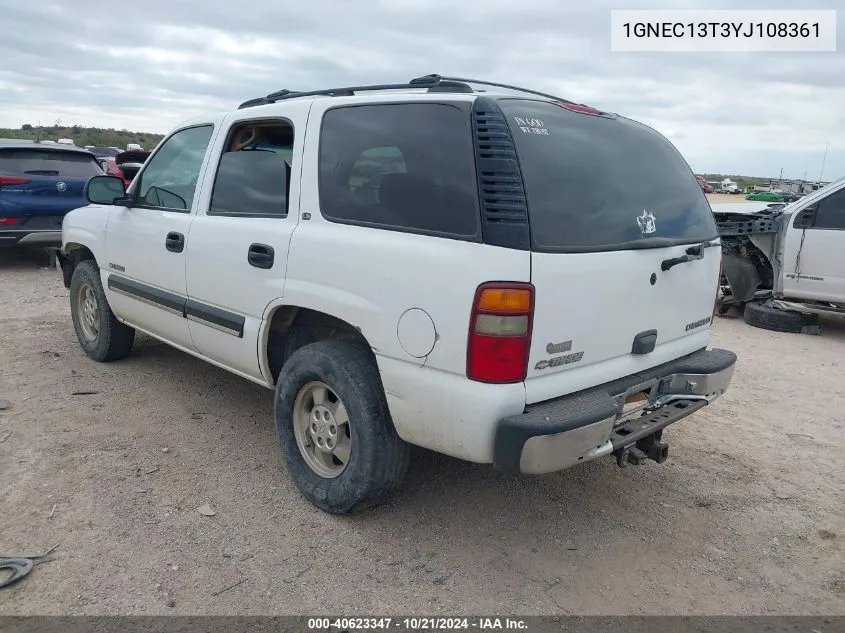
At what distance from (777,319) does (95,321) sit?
6932 mm

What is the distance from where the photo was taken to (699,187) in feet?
12.2

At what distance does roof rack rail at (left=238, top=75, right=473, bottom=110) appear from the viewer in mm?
3000

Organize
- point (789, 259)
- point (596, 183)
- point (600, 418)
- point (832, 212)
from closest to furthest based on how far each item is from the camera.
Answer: point (600, 418)
point (596, 183)
point (832, 212)
point (789, 259)

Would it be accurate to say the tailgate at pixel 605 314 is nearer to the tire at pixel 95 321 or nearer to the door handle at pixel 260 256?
the door handle at pixel 260 256

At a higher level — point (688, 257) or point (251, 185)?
point (251, 185)

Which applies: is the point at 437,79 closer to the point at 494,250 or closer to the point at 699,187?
the point at 494,250

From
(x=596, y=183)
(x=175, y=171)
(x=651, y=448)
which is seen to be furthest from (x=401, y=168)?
(x=175, y=171)

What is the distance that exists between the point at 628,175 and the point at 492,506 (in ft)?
5.73

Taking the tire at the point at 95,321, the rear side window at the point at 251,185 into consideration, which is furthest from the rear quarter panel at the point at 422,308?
the tire at the point at 95,321

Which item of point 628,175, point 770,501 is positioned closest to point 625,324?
point 628,175

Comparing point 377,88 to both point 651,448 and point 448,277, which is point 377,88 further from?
point 651,448

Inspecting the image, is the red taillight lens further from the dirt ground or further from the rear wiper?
the rear wiper

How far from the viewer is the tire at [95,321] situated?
5152 mm

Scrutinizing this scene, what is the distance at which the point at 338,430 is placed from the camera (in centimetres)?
318
